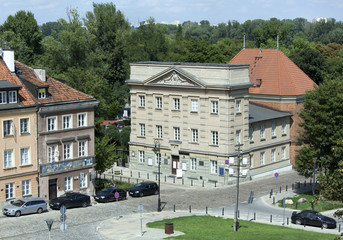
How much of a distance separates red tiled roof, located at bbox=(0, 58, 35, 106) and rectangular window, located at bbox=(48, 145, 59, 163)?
4856 mm

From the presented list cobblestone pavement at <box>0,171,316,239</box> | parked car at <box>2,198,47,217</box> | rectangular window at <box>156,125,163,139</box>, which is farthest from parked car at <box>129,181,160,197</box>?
rectangular window at <box>156,125,163,139</box>

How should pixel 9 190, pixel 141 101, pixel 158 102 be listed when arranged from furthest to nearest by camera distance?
pixel 141 101, pixel 158 102, pixel 9 190

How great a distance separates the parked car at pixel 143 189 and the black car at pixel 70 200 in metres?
6.56

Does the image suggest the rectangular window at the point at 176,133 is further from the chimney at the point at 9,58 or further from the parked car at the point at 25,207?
the parked car at the point at 25,207

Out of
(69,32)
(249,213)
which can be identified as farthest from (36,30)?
(249,213)

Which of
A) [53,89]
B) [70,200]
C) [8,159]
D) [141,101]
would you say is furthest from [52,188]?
[141,101]

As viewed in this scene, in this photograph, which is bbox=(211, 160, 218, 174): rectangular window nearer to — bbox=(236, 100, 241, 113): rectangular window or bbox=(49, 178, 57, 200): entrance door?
bbox=(236, 100, 241, 113): rectangular window

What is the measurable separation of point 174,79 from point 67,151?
62.0ft

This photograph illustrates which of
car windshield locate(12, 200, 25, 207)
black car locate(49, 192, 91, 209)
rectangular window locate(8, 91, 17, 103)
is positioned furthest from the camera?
black car locate(49, 192, 91, 209)

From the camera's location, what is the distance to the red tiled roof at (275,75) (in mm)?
85500

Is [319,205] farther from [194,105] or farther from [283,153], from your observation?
[283,153]

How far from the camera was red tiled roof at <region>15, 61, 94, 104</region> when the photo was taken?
2481 inches

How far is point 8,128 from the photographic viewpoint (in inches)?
2339

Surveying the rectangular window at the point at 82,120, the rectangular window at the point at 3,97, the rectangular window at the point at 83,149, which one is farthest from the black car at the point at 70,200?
the rectangular window at the point at 3,97
